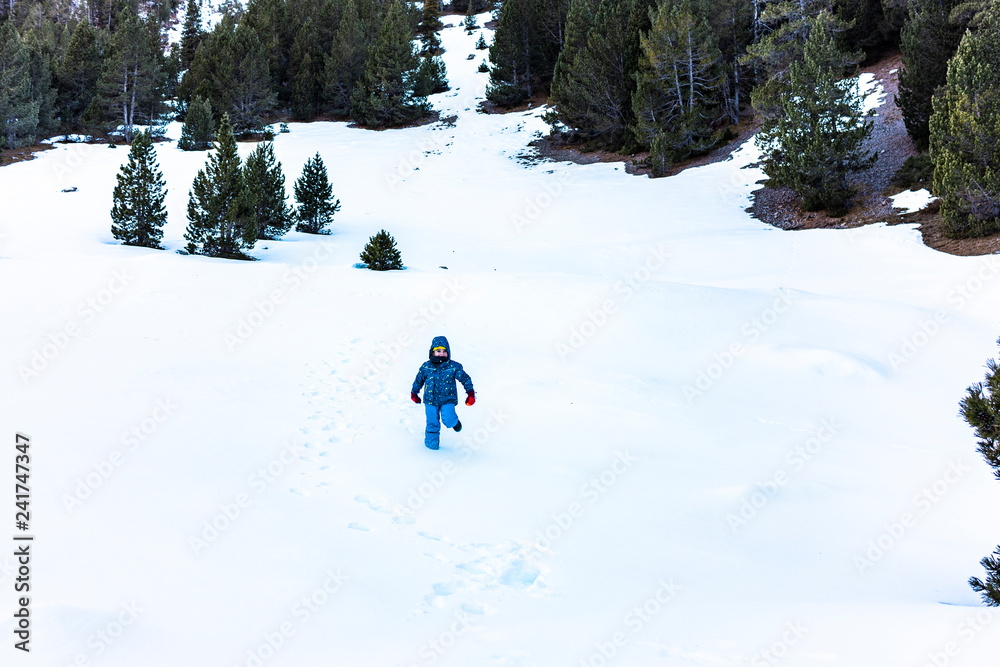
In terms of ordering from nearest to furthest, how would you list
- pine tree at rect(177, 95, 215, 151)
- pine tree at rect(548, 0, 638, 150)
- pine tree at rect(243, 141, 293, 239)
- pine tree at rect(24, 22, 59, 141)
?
pine tree at rect(243, 141, 293, 239), pine tree at rect(548, 0, 638, 150), pine tree at rect(177, 95, 215, 151), pine tree at rect(24, 22, 59, 141)

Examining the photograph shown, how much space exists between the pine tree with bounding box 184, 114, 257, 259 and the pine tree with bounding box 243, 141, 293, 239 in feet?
7.32

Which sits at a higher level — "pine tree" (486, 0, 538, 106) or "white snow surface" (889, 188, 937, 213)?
"pine tree" (486, 0, 538, 106)

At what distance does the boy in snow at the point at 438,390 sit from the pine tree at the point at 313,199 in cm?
1802

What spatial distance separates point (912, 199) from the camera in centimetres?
2108

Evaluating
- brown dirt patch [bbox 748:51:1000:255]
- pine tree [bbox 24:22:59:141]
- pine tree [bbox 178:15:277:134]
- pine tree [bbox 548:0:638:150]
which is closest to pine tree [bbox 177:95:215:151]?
pine tree [bbox 178:15:277:134]

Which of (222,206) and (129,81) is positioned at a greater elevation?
(129,81)

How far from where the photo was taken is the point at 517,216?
89.4 feet

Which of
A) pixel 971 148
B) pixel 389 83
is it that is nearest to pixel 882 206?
pixel 971 148

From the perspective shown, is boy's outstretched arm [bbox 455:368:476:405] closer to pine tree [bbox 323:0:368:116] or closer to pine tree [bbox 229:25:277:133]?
pine tree [bbox 229:25:277:133]

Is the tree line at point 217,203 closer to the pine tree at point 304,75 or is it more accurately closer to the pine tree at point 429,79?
the pine tree at point 429,79

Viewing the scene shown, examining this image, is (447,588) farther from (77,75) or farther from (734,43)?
(77,75)

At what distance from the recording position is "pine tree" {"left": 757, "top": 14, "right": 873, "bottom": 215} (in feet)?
70.7

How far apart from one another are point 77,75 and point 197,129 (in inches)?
585

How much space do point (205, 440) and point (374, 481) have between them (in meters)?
1.84
